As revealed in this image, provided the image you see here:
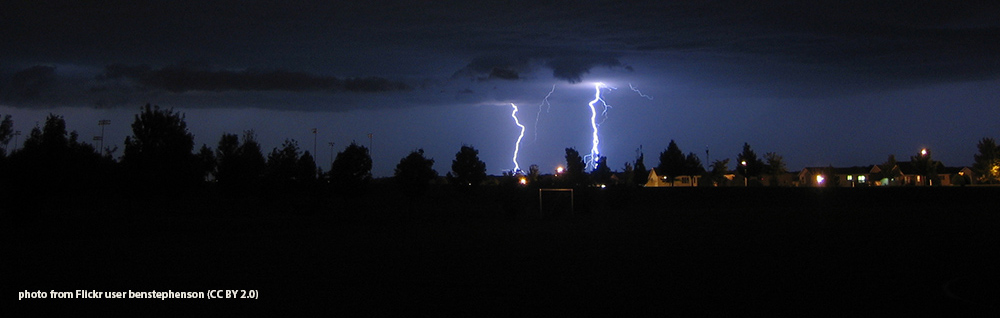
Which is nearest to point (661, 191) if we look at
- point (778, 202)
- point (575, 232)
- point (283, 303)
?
Result: point (778, 202)

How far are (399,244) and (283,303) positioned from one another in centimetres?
1080

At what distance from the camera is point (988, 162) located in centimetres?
8562

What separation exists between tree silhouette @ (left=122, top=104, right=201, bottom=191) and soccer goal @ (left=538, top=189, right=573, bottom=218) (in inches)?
708

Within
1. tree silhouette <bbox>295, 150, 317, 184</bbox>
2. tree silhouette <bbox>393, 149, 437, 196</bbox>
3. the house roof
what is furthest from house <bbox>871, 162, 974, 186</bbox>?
tree silhouette <bbox>295, 150, 317, 184</bbox>

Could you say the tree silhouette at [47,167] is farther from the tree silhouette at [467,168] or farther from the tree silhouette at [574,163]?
the tree silhouette at [574,163]

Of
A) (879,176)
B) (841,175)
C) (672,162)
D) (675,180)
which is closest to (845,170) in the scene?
(841,175)

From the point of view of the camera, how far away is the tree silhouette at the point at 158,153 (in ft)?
115

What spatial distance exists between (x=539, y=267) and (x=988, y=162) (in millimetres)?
88008

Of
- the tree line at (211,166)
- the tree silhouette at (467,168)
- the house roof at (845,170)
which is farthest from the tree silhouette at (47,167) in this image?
the house roof at (845,170)

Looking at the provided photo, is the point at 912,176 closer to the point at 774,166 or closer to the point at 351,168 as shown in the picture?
the point at 774,166
